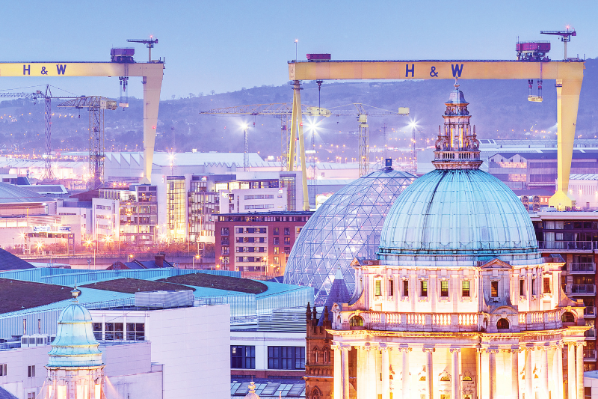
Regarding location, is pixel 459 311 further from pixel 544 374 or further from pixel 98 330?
pixel 98 330

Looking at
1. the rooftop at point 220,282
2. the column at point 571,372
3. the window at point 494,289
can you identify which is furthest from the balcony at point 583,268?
the window at point 494,289

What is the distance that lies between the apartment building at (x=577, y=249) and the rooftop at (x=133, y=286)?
26.2m

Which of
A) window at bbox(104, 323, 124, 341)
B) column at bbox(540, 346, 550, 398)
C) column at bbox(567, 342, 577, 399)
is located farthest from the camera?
window at bbox(104, 323, 124, 341)

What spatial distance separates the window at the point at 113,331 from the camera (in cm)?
13812

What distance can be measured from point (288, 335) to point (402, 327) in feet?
185

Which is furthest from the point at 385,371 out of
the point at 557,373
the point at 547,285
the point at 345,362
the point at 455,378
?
the point at 547,285

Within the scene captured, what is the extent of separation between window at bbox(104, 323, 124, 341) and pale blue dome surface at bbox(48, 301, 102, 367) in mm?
30532

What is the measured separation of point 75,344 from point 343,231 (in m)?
86.0

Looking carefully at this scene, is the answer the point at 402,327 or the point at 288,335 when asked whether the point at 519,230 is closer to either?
the point at 402,327

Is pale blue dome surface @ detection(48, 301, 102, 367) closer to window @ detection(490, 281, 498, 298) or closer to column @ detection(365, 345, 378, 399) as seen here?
column @ detection(365, 345, 378, 399)

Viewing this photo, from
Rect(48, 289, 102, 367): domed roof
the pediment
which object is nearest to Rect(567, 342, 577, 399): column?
the pediment

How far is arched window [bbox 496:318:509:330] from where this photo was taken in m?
102

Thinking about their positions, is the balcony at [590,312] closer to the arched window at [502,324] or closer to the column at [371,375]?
the column at [371,375]

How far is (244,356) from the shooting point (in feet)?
529
